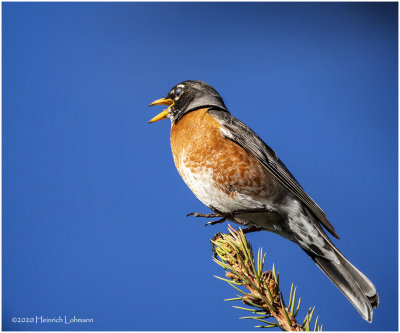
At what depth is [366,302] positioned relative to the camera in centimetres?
207

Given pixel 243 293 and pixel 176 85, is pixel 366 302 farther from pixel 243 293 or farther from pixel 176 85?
pixel 176 85

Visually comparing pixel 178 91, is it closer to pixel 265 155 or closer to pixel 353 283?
pixel 265 155

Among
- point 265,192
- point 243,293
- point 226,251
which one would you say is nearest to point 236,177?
point 265,192

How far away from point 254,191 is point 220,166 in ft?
0.74

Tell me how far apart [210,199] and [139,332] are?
0.82 m

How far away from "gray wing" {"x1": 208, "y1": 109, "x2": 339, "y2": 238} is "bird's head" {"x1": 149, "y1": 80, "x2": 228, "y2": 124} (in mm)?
279

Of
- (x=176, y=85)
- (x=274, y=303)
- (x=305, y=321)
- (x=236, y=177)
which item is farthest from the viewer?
(x=176, y=85)

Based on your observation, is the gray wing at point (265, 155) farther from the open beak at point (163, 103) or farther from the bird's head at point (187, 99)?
the open beak at point (163, 103)

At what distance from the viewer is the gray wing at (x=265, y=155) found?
7.45 feet

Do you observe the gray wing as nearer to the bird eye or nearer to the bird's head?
the bird's head

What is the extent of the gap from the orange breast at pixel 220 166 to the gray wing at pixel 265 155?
1.4 inches

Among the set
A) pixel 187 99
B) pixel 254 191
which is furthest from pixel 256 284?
pixel 187 99

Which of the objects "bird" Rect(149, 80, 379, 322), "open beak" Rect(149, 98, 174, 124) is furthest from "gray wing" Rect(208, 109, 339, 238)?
"open beak" Rect(149, 98, 174, 124)

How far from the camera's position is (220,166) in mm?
2248
